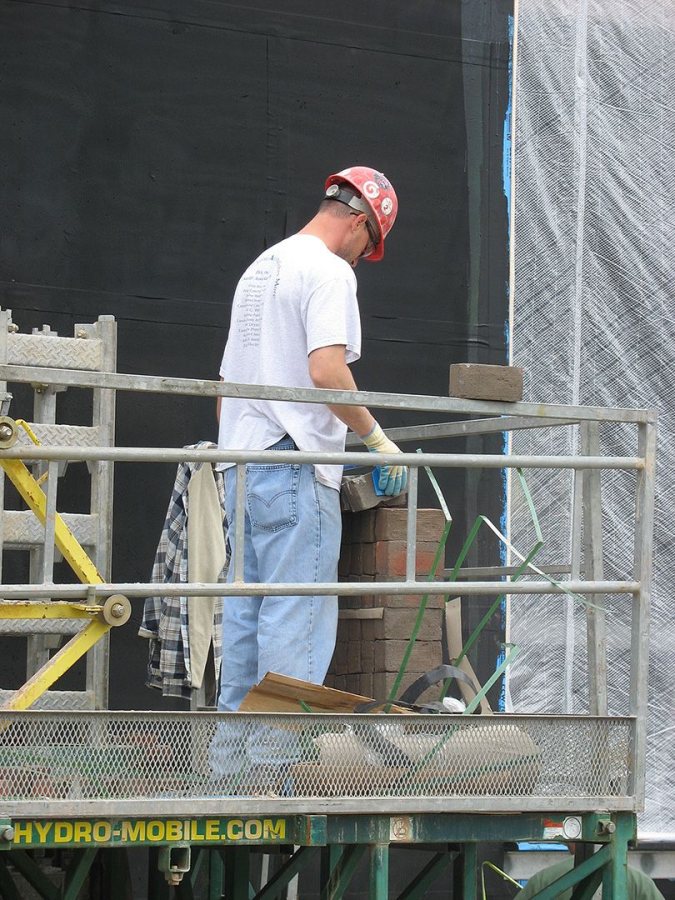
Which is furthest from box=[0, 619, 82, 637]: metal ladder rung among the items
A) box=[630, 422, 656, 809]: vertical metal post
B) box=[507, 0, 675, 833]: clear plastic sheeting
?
box=[507, 0, 675, 833]: clear plastic sheeting

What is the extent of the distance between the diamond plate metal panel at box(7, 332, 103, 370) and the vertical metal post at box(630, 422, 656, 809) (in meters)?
2.20

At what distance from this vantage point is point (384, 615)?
210 inches

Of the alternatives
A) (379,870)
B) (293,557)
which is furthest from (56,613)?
(379,870)

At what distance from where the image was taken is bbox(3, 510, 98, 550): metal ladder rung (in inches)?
224

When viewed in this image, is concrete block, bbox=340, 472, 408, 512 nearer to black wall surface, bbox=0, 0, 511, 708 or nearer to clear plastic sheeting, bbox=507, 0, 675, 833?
black wall surface, bbox=0, 0, 511, 708

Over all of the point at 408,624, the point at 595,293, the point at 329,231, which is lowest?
the point at 408,624

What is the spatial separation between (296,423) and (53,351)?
1.41 m

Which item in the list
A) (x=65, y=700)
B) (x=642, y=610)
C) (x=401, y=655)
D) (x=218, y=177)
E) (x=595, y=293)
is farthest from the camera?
(x=595, y=293)

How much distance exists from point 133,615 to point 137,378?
265 centimetres

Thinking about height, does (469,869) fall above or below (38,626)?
below

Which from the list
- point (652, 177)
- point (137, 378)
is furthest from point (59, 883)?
point (652, 177)

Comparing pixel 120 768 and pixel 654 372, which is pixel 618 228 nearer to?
pixel 654 372

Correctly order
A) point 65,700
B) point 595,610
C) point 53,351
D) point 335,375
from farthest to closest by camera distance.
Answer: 1. point 53,351
2. point 65,700
3. point 595,610
4. point 335,375

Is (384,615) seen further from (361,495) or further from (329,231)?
(329,231)
